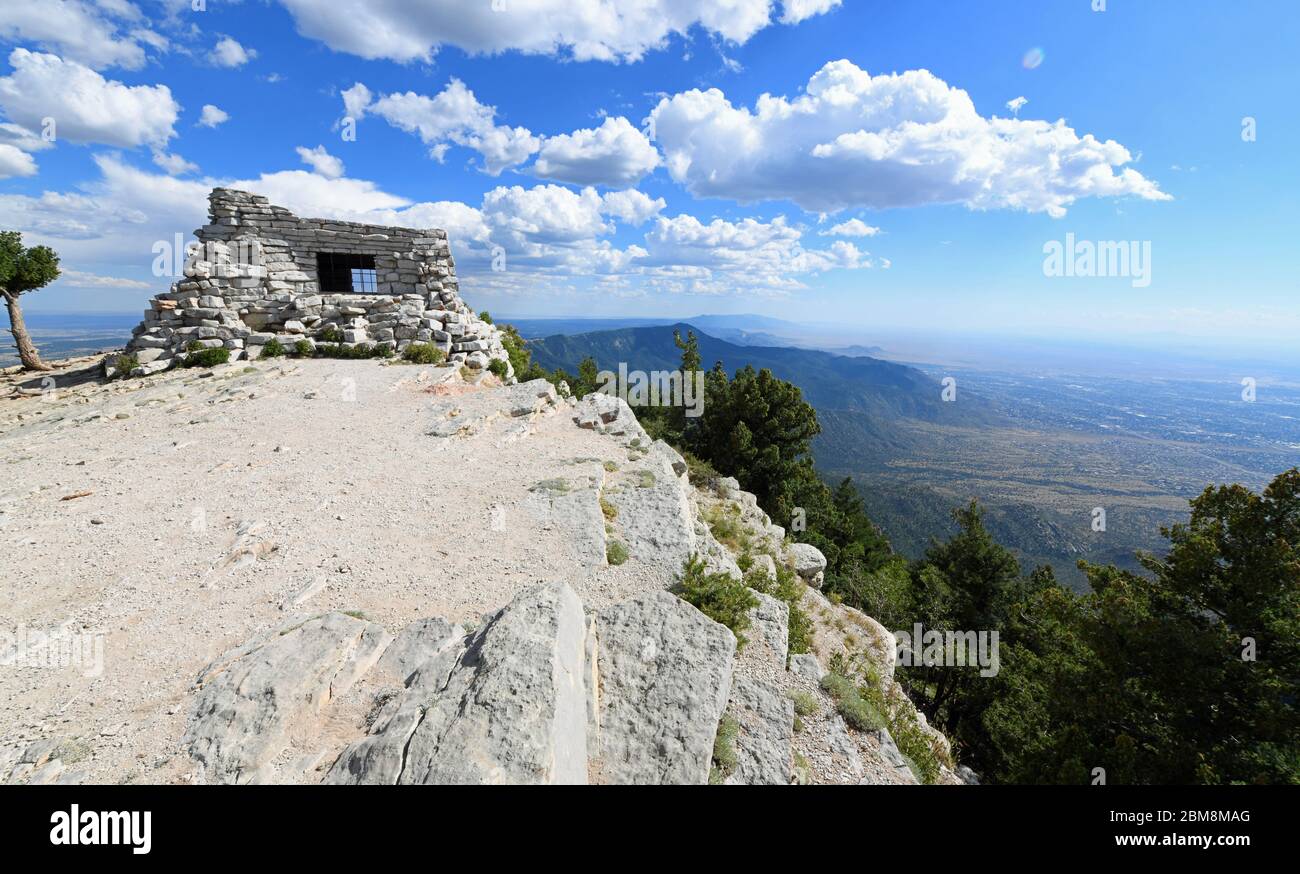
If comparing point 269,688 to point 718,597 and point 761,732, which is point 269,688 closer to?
point 761,732

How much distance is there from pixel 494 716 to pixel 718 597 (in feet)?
16.1

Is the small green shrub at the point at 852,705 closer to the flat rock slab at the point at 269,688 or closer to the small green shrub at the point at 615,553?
the small green shrub at the point at 615,553

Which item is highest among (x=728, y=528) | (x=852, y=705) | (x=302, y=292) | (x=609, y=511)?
(x=302, y=292)

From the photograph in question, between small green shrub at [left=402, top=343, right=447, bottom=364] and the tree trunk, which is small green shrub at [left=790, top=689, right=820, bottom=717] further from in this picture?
the tree trunk

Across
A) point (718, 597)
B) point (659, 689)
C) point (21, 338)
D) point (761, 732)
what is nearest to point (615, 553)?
point (718, 597)

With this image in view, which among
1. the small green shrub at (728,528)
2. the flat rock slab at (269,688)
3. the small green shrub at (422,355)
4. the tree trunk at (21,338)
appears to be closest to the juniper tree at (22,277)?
the tree trunk at (21,338)

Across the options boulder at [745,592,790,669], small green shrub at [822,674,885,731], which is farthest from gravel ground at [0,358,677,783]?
small green shrub at [822,674,885,731]

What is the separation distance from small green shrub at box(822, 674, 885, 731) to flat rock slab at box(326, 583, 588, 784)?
453 centimetres

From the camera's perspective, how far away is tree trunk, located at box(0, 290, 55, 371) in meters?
23.6

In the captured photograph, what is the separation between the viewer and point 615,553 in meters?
9.85

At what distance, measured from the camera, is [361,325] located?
2480 cm
